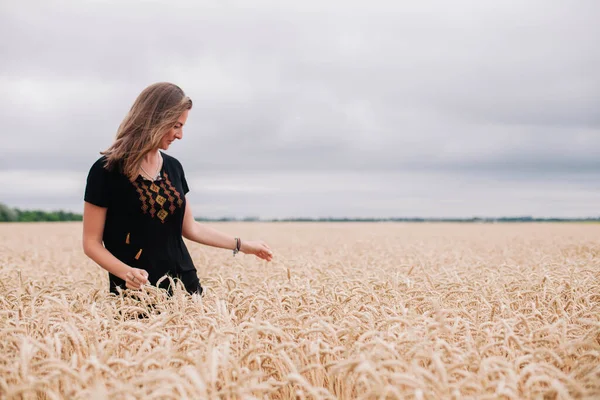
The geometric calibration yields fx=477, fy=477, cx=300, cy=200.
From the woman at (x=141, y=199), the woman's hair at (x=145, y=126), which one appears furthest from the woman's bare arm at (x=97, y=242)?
the woman's hair at (x=145, y=126)

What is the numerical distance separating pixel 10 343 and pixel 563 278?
18.7 ft

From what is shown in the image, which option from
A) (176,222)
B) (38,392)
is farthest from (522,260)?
(38,392)

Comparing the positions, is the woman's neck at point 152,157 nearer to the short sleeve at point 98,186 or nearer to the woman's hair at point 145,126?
the woman's hair at point 145,126

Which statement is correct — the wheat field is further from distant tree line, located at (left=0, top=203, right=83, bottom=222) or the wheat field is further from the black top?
distant tree line, located at (left=0, top=203, right=83, bottom=222)

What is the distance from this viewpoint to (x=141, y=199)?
4.62 metres

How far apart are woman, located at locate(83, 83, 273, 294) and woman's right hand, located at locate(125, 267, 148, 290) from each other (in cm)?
5

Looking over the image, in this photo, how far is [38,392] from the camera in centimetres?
278

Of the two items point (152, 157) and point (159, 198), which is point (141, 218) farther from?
point (152, 157)

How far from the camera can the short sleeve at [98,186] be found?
4.41 metres

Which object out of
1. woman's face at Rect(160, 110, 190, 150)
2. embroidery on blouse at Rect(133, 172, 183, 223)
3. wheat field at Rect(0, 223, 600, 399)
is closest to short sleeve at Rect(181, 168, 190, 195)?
embroidery on blouse at Rect(133, 172, 183, 223)

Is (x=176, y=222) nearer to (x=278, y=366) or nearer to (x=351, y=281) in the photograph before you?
(x=351, y=281)

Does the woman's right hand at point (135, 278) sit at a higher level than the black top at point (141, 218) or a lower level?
lower

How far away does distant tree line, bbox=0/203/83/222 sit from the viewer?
68.3 meters

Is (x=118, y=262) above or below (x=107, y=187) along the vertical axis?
below
